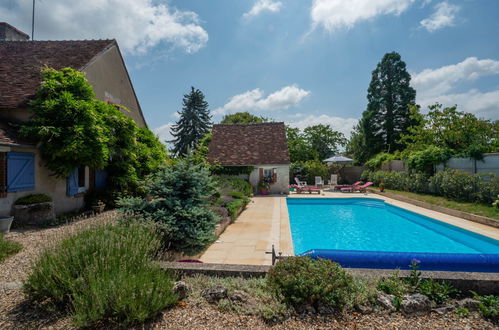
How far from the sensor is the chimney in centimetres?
1195

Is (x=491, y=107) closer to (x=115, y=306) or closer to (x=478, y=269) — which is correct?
(x=478, y=269)

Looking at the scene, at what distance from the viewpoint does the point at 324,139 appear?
32.8 m

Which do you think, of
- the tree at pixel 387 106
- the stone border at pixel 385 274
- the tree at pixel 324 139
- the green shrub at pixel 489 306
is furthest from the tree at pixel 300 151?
the green shrub at pixel 489 306

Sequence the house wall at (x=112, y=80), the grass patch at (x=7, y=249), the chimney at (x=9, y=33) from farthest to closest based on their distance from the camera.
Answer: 1. the chimney at (x=9, y=33)
2. the house wall at (x=112, y=80)
3. the grass patch at (x=7, y=249)

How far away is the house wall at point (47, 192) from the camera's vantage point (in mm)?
6887

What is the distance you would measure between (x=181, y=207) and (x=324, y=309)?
3.53 m

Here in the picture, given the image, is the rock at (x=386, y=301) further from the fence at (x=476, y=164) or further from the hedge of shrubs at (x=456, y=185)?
the fence at (x=476, y=164)

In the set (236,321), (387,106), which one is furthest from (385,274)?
(387,106)

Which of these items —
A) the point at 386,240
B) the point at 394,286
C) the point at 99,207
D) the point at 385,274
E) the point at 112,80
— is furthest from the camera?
the point at 112,80

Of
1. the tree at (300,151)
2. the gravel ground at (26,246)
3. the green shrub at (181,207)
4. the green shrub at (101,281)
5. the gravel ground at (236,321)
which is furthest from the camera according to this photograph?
the tree at (300,151)

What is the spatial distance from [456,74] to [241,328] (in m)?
14.9

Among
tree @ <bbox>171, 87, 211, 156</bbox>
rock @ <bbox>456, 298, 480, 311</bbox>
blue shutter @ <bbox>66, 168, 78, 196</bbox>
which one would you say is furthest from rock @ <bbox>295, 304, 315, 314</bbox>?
tree @ <bbox>171, 87, 211, 156</bbox>

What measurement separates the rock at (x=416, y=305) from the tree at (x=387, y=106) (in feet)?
99.2

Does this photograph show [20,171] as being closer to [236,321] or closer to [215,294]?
[215,294]
